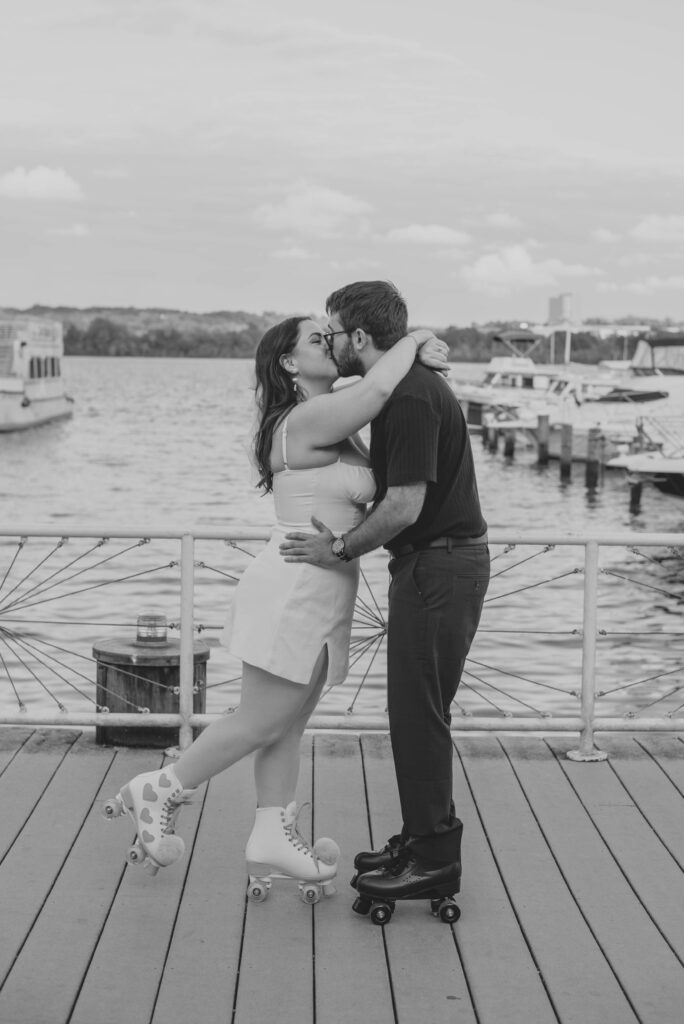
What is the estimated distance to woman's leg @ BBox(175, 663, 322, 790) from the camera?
4039 millimetres

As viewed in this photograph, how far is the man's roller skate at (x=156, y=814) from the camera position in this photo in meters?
4.06

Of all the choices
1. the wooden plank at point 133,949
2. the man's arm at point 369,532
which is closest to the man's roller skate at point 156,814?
the wooden plank at point 133,949

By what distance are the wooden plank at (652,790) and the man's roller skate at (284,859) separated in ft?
4.04

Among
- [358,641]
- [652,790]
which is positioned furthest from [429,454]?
[358,641]

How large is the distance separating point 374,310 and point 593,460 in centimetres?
3413

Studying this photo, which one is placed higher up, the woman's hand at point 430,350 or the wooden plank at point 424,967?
the woman's hand at point 430,350

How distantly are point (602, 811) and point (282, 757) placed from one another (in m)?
1.44

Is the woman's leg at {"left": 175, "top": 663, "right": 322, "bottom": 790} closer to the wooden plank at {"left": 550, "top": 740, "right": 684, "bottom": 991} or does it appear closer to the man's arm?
the man's arm

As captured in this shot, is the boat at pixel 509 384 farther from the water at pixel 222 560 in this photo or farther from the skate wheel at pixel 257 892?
the skate wheel at pixel 257 892

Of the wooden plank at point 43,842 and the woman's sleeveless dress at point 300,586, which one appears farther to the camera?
the woman's sleeveless dress at point 300,586

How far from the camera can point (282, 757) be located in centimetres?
416

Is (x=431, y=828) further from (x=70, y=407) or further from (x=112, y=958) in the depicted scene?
(x=70, y=407)

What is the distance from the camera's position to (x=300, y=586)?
3.98 metres

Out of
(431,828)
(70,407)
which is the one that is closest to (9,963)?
(431,828)
